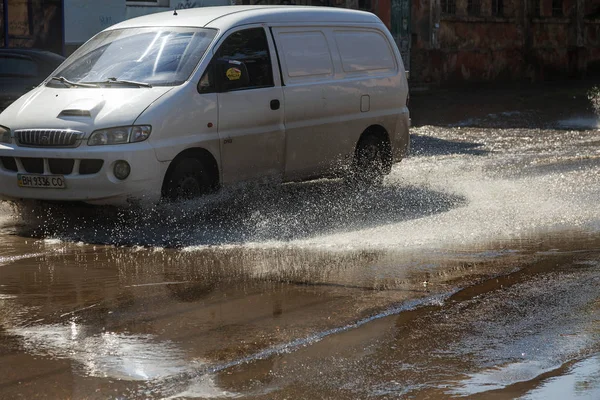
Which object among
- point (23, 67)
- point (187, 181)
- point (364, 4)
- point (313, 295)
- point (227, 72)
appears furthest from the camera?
point (364, 4)

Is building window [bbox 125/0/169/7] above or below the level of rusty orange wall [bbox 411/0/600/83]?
above

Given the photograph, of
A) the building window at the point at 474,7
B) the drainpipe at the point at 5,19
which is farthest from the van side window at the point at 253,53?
the building window at the point at 474,7

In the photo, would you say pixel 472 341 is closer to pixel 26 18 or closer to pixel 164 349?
pixel 164 349

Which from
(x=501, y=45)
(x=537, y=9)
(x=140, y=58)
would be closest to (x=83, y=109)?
(x=140, y=58)

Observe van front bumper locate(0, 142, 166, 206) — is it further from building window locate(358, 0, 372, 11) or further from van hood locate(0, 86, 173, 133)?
building window locate(358, 0, 372, 11)

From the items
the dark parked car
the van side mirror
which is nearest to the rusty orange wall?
the dark parked car

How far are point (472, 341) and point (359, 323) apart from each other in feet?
2.15

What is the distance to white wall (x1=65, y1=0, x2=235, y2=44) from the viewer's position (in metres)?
21.5

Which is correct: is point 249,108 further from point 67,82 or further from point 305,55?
point 67,82

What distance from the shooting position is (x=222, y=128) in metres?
9.32

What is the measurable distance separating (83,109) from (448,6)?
21753 millimetres

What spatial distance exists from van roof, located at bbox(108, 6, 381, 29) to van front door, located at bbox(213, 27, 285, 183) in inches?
5.9

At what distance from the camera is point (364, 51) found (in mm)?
11305

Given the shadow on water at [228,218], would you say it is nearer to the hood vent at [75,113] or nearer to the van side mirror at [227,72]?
the hood vent at [75,113]
